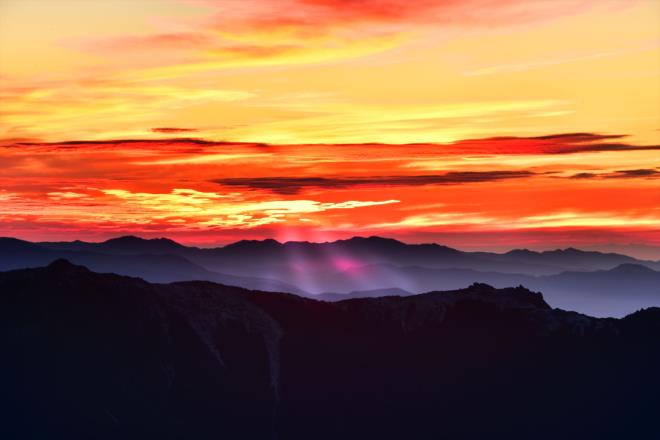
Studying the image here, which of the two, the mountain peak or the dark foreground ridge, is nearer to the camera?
the dark foreground ridge

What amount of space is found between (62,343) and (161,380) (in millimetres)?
20284

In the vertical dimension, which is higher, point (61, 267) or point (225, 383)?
point (61, 267)

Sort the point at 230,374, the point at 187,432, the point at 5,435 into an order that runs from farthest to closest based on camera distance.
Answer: the point at 230,374
the point at 187,432
the point at 5,435

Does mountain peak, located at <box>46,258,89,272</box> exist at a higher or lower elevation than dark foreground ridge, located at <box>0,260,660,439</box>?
higher

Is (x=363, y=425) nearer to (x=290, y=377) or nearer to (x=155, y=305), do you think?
(x=290, y=377)

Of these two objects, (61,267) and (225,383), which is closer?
(225,383)

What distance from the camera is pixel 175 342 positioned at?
623ft

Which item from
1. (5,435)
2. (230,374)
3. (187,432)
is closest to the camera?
(5,435)

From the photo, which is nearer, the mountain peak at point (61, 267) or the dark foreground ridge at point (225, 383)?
the dark foreground ridge at point (225, 383)

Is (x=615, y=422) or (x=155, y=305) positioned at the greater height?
(x=155, y=305)

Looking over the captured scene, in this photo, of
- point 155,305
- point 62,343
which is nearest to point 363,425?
point 155,305

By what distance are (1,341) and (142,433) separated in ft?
110

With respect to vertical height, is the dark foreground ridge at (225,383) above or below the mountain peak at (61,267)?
below

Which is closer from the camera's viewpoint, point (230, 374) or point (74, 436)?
point (74, 436)
